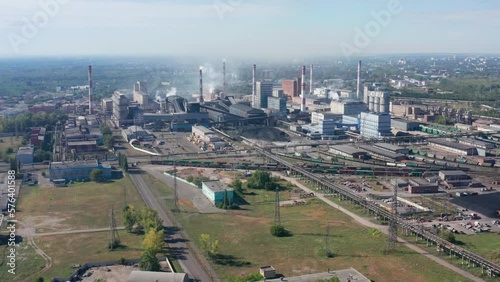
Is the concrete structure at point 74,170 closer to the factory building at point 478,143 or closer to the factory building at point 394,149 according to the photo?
the factory building at point 394,149

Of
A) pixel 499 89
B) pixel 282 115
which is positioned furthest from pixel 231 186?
pixel 499 89

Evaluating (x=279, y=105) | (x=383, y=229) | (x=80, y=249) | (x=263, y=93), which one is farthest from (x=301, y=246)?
(x=263, y=93)

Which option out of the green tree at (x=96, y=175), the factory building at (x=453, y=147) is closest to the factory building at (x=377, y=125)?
the factory building at (x=453, y=147)

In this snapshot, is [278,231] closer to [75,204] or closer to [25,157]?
[75,204]

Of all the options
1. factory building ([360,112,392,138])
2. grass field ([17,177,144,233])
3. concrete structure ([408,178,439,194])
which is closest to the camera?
grass field ([17,177,144,233])

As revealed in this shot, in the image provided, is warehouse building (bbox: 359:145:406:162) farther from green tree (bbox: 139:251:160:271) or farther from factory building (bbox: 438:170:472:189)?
green tree (bbox: 139:251:160:271)

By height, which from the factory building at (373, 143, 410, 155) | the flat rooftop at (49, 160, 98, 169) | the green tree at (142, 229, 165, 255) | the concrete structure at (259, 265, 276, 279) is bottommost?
the concrete structure at (259, 265, 276, 279)

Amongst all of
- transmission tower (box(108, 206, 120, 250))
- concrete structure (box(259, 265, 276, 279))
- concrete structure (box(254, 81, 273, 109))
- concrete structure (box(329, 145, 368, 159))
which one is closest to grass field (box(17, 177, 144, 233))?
transmission tower (box(108, 206, 120, 250))

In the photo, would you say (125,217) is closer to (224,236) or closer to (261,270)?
(224,236)
